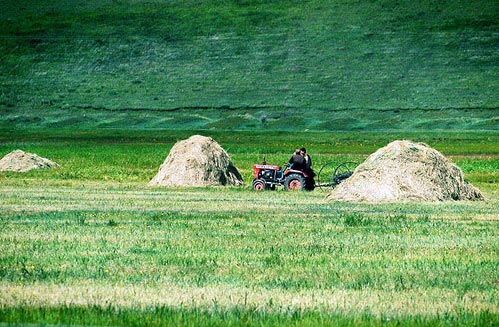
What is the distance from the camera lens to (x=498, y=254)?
1969cm

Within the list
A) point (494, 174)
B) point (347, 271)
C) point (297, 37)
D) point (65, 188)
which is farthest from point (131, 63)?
point (347, 271)

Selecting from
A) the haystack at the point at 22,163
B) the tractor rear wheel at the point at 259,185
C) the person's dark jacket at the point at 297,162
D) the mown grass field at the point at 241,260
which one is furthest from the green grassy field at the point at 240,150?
the person's dark jacket at the point at 297,162

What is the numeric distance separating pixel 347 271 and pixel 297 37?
13945 cm

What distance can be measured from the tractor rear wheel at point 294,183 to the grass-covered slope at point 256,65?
8421 cm

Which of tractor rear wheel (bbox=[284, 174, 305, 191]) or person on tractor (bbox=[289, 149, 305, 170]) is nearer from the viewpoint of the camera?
tractor rear wheel (bbox=[284, 174, 305, 191])

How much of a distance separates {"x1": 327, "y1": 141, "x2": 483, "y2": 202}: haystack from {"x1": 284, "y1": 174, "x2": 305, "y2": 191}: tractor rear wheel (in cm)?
724

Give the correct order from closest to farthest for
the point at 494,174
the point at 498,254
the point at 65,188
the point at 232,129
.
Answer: the point at 498,254, the point at 65,188, the point at 494,174, the point at 232,129

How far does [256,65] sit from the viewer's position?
494ft

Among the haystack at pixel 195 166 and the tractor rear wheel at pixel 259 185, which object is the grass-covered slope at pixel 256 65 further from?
the tractor rear wheel at pixel 259 185

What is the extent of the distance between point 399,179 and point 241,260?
54.5 ft

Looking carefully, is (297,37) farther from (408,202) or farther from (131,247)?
(131,247)

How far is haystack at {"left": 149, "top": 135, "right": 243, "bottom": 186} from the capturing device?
144 feet

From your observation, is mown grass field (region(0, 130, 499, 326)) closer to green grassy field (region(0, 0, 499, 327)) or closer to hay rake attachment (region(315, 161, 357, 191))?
green grassy field (region(0, 0, 499, 327))

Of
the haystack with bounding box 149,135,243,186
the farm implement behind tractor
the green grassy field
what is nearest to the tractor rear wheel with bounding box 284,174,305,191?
the farm implement behind tractor
